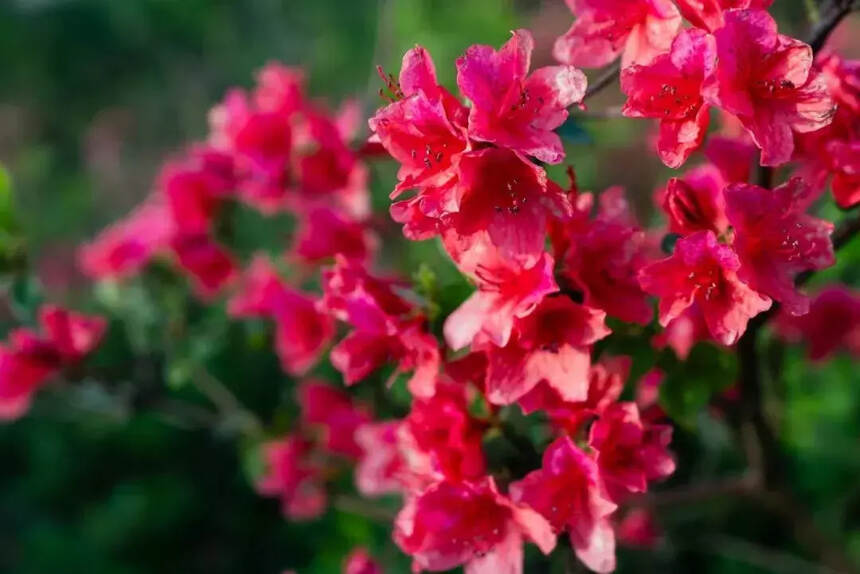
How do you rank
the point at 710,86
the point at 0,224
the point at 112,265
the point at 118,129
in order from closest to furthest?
the point at 710,86 < the point at 0,224 < the point at 112,265 < the point at 118,129

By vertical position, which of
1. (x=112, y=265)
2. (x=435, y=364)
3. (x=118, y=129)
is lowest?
(x=118, y=129)

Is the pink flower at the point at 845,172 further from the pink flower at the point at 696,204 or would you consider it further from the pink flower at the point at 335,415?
the pink flower at the point at 335,415

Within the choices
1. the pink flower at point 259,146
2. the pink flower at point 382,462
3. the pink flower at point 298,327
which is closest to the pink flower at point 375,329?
the pink flower at point 382,462

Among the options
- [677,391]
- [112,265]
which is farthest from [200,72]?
[677,391]

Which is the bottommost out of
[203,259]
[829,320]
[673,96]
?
[829,320]

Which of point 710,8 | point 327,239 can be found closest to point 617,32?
point 710,8

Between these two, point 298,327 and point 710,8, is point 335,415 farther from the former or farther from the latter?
point 710,8

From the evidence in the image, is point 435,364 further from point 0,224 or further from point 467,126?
point 0,224
